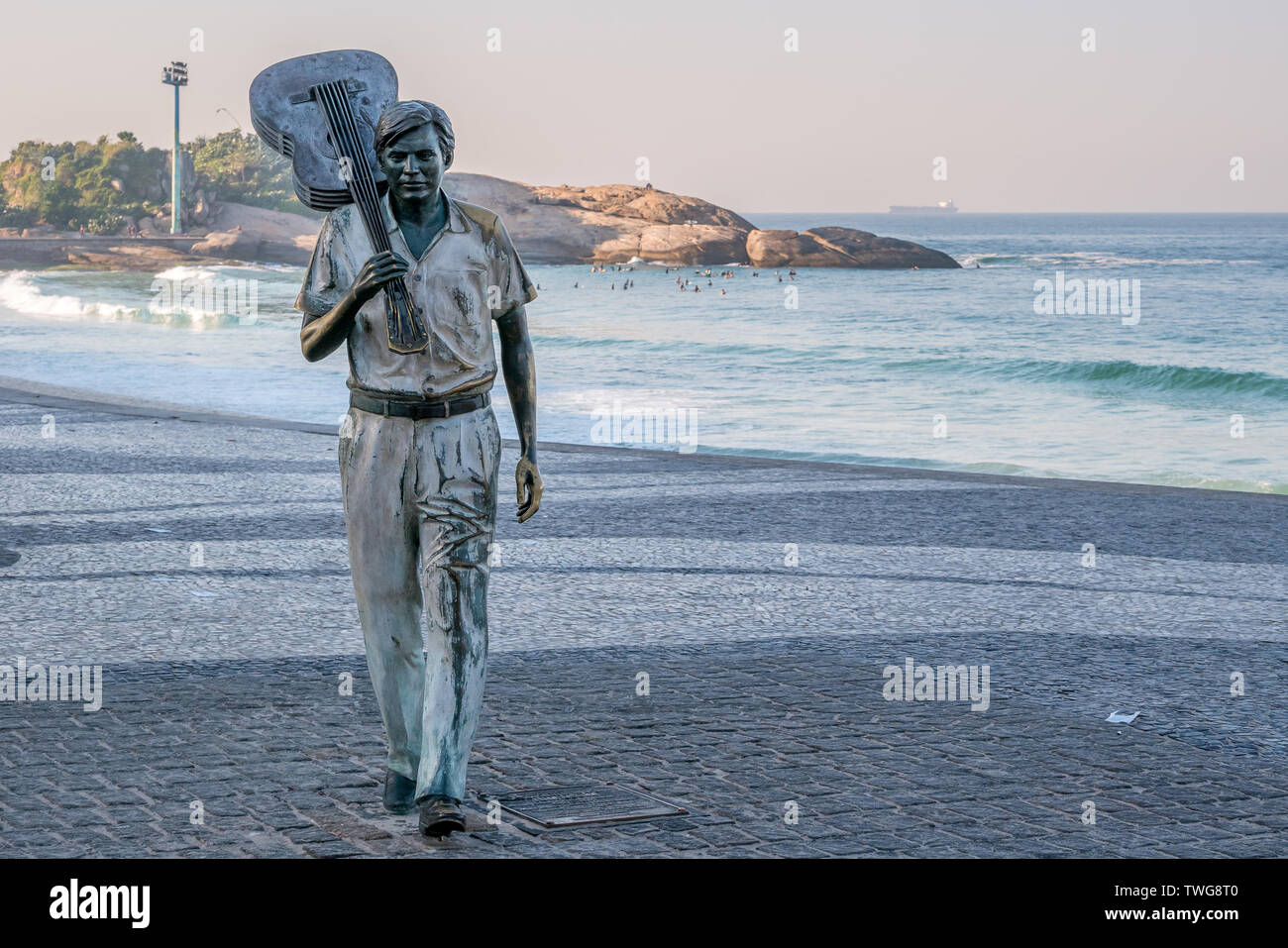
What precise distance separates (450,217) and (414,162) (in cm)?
19

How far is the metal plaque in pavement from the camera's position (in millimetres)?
4543

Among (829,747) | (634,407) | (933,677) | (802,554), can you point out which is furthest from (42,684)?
(634,407)

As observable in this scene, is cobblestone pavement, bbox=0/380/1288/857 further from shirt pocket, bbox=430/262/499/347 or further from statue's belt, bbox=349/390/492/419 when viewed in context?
shirt pocket, bbox=430/262/499/347

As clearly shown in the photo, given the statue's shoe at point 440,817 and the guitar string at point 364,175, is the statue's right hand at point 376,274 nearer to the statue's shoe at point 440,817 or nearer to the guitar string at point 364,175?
the guitar string at point 364,175

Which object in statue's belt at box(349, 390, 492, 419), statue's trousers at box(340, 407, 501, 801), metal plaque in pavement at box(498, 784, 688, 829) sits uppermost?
statue's belt at box(349, 390, 492, 419)

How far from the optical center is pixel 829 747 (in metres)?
5.34

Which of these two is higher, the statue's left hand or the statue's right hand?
the statue's right hand

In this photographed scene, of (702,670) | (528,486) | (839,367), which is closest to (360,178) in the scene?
(528,486)

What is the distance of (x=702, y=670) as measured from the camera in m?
6.50

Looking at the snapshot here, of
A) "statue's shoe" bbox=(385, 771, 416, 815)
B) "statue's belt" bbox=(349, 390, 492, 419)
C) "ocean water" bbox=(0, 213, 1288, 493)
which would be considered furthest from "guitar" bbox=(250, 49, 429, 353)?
"ocean water" bbox=(0, 213, 1288, 493)

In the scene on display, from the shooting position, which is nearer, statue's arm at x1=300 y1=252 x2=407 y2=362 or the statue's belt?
statue's arm at x1=300 y1=252 x2=407 y2=362

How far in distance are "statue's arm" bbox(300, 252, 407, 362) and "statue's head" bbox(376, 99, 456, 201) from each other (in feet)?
0.67

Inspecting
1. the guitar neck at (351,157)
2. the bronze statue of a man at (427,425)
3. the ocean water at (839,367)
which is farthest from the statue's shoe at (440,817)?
the ocean water at (839,367)
